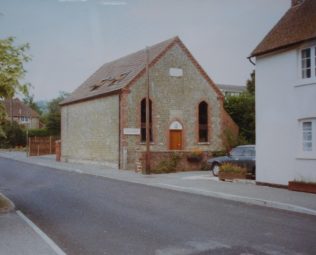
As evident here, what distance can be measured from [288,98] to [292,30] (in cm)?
272

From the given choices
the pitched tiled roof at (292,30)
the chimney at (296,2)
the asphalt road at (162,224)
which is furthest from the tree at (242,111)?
the asphalt road at (162,224)

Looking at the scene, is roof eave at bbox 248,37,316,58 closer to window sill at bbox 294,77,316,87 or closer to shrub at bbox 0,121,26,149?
window sill at bbox 294,77,316,87

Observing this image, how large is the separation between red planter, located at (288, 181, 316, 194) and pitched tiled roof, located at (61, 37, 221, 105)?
1596cm

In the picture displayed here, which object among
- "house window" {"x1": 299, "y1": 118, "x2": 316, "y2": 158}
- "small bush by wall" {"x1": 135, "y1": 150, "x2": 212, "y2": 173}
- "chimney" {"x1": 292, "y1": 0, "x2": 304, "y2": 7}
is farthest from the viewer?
"small bush by wall" {"x1": 135, "y1": 150, "x2": 212, "y2": 173}

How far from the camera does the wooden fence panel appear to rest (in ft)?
156

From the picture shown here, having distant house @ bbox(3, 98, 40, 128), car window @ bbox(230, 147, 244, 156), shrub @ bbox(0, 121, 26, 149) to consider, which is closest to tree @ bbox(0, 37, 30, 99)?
car window @ bbox(230, 147, 244, 156)

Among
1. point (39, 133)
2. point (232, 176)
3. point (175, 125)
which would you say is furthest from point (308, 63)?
point (39, 133)

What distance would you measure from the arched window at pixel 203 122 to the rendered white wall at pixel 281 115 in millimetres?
14809

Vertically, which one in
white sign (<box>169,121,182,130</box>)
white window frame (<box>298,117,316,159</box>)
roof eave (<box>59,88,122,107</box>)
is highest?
roof eave (<box>59,88,122,107</box>)

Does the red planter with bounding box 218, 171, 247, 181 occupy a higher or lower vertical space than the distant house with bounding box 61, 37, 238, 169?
lower

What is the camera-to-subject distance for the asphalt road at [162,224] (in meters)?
7.69

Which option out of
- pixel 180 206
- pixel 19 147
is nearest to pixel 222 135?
pixel 180 206

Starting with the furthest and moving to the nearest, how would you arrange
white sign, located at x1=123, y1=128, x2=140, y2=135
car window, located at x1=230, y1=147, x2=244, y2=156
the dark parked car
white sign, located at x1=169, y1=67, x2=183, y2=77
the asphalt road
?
white sign, located at x1=169, y1=67, x2=183, y2=77, white sign, located at x1=123, y1=128, x2=140, y2=135, car window, located at x1=230, y1=147, x2=244, y2=156, the dark parked car, the asphalt road

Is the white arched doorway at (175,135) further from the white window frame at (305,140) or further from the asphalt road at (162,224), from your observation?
the asphalt road at (162,224)
